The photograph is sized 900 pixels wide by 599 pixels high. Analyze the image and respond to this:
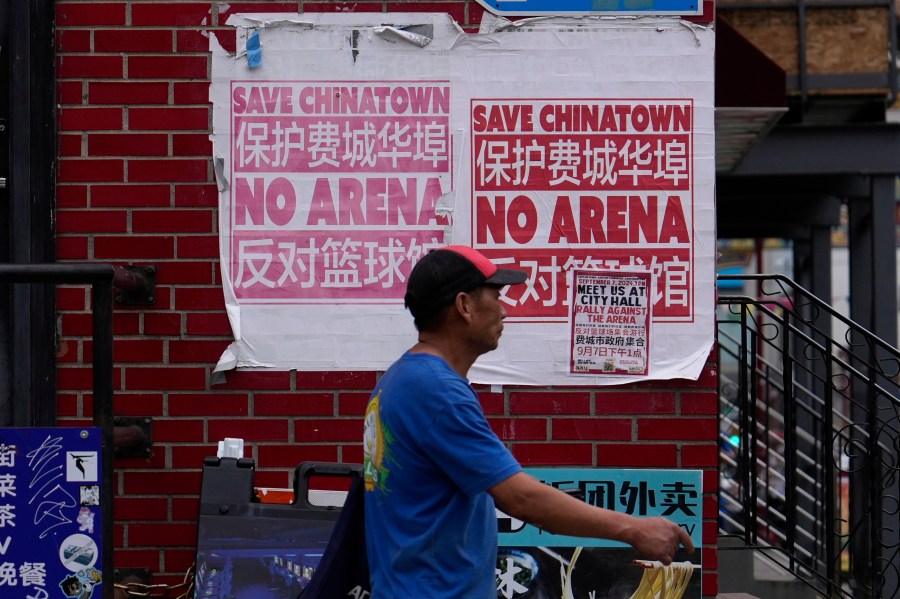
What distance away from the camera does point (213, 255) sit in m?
4.27

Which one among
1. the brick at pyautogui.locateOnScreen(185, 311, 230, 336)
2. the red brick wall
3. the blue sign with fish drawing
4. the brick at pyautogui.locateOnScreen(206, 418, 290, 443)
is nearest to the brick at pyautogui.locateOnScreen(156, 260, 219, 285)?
the red brick wall

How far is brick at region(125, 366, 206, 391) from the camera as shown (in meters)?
4.27

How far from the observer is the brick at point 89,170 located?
14.1ft

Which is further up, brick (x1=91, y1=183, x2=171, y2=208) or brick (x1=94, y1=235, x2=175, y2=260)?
brick (x1=91, y1=183, x2=171, y2=208)

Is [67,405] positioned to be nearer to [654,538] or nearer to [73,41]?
[73,41]

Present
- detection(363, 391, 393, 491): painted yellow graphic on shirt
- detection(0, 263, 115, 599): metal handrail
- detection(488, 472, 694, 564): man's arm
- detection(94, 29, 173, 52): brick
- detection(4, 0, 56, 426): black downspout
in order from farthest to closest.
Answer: detection(94, 29, 173, 52): brick
detection(4, 0, 56, 426): black downspout
detection(0, 263, 115, 599): metal handrail
detection(363, 391, 393, 491): painted yellow graphic on shirt
detection(488, 472, 694, 564): man's arm

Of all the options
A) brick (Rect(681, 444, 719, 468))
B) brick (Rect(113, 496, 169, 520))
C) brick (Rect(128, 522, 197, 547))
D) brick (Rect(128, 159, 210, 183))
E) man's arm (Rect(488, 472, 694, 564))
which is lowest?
brick (Rect(128, 522, 197, 547))

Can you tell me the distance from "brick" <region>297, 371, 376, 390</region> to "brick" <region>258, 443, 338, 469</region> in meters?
0.23

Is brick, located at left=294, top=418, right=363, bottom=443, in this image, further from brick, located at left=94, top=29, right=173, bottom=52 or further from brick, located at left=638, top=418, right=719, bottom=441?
brick, located at left=94, top=29, right=173, bottom=52

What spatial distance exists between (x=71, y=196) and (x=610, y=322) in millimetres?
2089

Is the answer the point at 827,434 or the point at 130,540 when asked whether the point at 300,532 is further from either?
the point at 827,434

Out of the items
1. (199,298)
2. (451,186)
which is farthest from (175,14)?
(451,186)

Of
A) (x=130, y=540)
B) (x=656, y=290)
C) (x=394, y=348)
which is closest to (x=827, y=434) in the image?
(x=656, y=290)

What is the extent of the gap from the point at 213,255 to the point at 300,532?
3.72 ft
